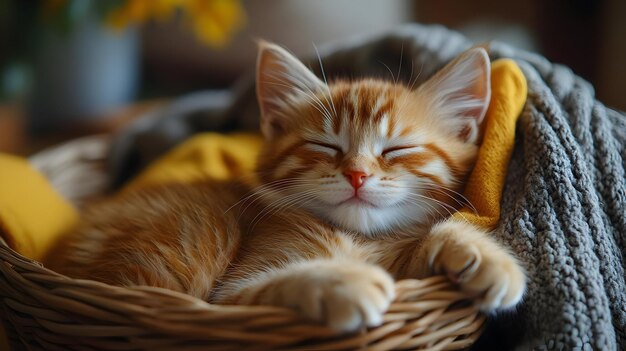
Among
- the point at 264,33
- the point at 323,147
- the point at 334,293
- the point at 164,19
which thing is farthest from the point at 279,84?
the point at 164,19

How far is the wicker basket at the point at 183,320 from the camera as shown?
2.57ft

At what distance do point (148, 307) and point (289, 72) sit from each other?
1.93 feet

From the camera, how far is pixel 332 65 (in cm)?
163

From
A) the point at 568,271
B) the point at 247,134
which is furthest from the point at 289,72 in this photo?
the point at 568,271

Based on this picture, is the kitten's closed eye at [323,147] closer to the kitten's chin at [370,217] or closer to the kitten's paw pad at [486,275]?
the kitten's chin at [370,217]

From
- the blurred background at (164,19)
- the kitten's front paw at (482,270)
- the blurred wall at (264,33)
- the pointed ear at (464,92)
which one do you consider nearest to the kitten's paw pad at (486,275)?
the kitten's front paw at (482,270)

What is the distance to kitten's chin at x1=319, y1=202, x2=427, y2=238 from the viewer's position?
1.03 meters

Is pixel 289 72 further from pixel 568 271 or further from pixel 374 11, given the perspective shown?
pixel 374 11

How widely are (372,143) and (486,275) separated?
1.09 feet

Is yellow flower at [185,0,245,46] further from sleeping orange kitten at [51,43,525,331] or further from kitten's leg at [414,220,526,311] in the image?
kitten's leg at [414,220,526,311]

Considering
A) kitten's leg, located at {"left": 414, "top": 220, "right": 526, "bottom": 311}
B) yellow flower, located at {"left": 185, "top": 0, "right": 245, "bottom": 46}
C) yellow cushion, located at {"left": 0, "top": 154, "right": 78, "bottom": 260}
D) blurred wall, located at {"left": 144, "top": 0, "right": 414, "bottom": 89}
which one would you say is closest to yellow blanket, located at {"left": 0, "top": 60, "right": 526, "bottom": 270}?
yellow cushion, located at {"left": 0, "top": 154, "right": 78, "bottom": 260}

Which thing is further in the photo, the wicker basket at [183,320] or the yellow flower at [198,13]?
the yellow flower at [198,13]

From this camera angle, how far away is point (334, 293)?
767 mm

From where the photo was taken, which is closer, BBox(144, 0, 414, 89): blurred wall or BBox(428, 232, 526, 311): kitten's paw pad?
BBox(428, 232, 526, 311): kitten's paw pad
